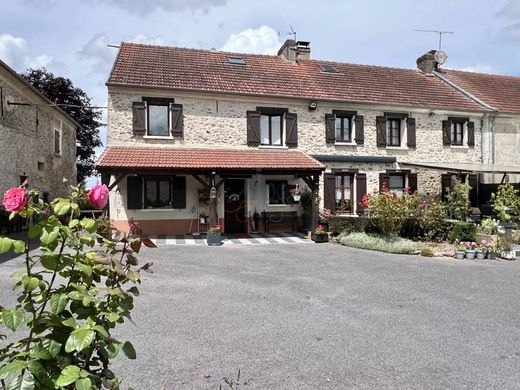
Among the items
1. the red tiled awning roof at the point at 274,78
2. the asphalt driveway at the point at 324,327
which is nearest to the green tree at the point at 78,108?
the red tiled awning roof at the point at 274,78

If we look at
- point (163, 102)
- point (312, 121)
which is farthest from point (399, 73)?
point (163, 102)

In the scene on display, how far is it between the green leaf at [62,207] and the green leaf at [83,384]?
692 mm

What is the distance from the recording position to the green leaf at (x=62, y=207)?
5.38 feet

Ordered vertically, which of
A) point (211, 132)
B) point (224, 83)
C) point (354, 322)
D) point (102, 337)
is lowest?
point (354, 322)

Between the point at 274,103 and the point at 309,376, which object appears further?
the point at 274,103

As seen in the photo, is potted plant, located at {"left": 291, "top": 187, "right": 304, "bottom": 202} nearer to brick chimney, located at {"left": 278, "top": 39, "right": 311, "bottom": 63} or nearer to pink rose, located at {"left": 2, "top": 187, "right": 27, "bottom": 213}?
brick chimney, located at {"left": 278, "top": 39, "right": 311, "bottom": 63}

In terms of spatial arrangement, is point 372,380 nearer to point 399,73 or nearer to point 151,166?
point 151,166

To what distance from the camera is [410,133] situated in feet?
54.6

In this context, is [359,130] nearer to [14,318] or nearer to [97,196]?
[97,196]

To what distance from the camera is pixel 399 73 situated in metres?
19.5

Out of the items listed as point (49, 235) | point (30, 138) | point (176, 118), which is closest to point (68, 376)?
point (49, 235)

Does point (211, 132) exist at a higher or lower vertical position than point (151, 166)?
higher

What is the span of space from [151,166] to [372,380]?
9917 millimetres

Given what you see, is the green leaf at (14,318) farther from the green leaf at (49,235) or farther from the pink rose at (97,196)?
the pink rose at (97,196)
